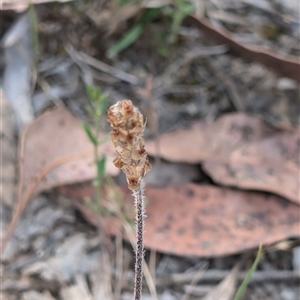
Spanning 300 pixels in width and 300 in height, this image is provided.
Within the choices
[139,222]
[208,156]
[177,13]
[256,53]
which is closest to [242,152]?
[208,156]

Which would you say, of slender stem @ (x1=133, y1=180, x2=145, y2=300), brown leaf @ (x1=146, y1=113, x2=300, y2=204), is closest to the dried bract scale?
slender stem @ (x1=133, y1=180, x2=145, y2=300)

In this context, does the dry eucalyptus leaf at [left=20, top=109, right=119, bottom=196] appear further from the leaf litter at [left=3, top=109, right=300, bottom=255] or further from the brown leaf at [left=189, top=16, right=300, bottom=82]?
the brown leaf at [left=189, top=16, right=300, bottom=82]

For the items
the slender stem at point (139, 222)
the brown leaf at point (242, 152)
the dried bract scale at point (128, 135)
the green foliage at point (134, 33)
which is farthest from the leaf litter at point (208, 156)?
the dried bract scale at point (128, 135)

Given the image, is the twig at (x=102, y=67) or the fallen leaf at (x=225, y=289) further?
the twig at (x=102, y=67)

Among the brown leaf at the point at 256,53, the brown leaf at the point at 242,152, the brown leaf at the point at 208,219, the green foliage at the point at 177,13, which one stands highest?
the green foliage at the point at 177,13

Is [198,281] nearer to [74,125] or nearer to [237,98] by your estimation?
[74,125]

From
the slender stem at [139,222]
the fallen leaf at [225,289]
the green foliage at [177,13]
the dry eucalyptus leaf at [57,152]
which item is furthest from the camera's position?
the green foliage at [177,13]

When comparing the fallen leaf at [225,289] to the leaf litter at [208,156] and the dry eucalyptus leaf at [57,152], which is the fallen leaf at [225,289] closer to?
the leaf litter at [208,156]
